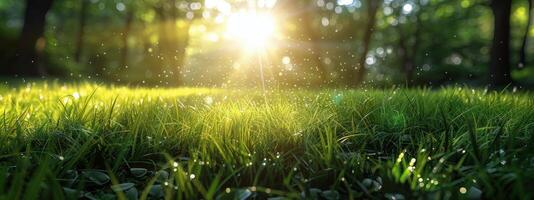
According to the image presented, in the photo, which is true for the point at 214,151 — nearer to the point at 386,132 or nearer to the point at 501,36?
the point at 386,132

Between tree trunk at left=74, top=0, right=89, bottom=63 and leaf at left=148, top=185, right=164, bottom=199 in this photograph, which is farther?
tree trunk at left=74, top=0, right=89, bottom=63

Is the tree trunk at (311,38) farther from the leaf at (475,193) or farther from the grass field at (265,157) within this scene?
the leaf at (475,193)

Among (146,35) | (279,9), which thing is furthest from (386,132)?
(146,35)

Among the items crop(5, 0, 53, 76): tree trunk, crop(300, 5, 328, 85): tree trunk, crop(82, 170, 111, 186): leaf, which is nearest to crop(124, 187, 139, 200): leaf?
crop(82, 170, 111, 186): leaf

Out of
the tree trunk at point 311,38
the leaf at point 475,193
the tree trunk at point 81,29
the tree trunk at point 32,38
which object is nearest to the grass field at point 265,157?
the leaf at point 475,193

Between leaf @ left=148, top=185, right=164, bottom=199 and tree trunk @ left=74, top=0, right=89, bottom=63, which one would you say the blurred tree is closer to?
leaf @ left=148, top=185, right=164, bottom=199

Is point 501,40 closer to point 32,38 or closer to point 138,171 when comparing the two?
point 138,171

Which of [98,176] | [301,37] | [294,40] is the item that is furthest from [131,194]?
[301,37]
